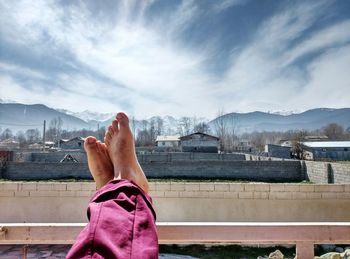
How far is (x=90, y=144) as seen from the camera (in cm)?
107

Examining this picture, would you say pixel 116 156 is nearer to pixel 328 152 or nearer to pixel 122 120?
pixel 122 120

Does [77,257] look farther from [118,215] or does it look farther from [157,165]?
[157,165]

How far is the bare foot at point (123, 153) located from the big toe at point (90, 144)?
56 millimetres

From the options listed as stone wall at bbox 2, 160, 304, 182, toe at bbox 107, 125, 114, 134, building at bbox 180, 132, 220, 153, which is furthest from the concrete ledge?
building at bbox 180, 132, 220, 153

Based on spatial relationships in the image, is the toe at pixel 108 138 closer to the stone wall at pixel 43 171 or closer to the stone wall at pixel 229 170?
the stone wall at pixel 229 170

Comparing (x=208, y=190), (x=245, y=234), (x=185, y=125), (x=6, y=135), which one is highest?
(x=6, y=135)

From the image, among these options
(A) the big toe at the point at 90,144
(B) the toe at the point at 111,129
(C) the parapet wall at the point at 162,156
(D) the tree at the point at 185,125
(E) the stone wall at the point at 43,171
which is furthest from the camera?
(D) the tree at the point at 185,125

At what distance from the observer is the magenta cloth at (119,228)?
0.40m

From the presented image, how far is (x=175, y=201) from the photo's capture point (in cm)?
355

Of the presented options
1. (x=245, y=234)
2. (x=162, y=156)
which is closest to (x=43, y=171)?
(x=162, y=156)

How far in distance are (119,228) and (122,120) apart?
2.22 ft

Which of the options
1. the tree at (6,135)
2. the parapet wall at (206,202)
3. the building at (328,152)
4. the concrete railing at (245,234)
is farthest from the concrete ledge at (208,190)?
the tree at (6,135)

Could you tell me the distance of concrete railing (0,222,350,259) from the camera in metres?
0.72

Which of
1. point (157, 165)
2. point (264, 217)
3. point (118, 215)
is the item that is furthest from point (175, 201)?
point (157, 165)
